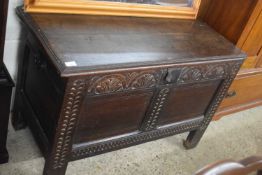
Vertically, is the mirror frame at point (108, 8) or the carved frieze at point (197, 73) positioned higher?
the mirror frame at point (108, 8)

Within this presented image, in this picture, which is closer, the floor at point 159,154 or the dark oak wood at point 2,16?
the dark oak wood at point 2,16

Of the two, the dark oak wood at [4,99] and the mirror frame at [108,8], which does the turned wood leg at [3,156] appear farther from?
the mirror frame at [108,8]

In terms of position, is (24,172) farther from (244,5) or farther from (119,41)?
(244,5)

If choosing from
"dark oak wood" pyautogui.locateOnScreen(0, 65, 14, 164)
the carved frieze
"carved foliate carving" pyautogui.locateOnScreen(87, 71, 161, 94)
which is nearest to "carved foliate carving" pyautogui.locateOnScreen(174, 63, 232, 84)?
the carved frieze

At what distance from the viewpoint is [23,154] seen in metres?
1.62

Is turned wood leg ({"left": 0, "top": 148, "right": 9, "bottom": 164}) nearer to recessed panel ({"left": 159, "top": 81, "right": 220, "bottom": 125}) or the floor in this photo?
the floor

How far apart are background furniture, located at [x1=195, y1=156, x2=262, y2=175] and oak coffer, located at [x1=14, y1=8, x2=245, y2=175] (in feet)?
1.96

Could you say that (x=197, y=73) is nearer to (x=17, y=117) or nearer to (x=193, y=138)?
(x=193, y=138)

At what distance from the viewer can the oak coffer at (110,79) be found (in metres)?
1.21

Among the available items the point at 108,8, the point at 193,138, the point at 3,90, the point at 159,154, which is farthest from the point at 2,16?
the point at 193,138

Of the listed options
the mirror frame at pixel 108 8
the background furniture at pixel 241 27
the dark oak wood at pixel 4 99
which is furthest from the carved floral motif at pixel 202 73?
the dark oak wood at pixel 4 99

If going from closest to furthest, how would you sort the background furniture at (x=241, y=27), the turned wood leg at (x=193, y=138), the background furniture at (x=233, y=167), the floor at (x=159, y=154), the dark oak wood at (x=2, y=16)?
the background furniture at (x=233, y=167) < the dark oak wood at (x=2, y=16) < the floor at (x=159, y=154) < the background furniture at (x=241, y=27) < the turned wood leg at (x=193, y=138)

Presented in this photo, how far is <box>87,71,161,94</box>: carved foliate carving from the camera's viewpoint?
121cm

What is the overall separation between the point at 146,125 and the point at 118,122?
172 mm
